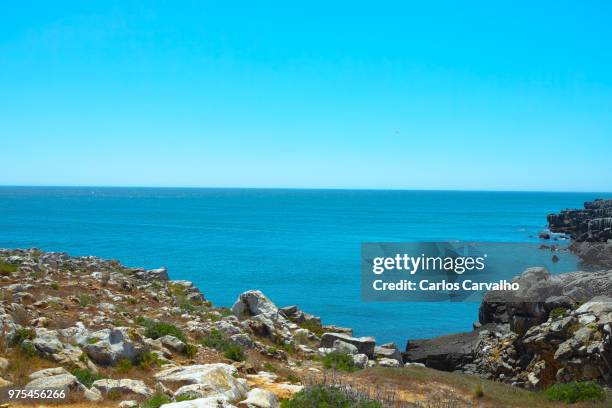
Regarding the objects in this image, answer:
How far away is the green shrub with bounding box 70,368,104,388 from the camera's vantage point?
37.8 feet

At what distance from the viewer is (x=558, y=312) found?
2489 centimetres

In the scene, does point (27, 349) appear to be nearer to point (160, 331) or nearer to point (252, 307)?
point (160, 331)

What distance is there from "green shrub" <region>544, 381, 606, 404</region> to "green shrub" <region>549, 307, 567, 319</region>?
962 centimetres

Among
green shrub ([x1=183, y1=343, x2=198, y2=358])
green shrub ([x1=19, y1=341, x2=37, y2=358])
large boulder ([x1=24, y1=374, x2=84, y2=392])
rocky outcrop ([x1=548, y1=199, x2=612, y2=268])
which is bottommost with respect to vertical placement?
rocky outcrop ([x1=548, y1=199, x2=612, y2=268])

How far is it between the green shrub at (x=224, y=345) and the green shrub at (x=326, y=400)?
204 inches

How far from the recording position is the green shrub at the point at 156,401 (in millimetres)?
9766

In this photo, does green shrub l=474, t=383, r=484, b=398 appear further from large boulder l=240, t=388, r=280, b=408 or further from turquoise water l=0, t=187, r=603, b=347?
turquoise water l=0, t=187, r=603, b=347

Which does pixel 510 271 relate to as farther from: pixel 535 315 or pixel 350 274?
pixel 350 274

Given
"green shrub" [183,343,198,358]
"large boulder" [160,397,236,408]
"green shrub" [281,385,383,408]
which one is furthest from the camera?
"green shrub" [183,343,198,358]

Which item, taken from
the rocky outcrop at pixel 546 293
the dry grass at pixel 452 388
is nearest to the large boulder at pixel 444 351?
the rocky outcrop at pixel 546 293

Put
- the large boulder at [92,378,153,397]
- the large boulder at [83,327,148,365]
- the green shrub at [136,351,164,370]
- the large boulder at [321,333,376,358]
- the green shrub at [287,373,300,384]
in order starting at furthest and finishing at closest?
the large boulder at [321,333,376,358] → the green shrub at [287,373,300,384] → the green shrub at [136,351,164,370] → the large boulder at [83,327,148,365] → the large boulder at [92,378,153,397]

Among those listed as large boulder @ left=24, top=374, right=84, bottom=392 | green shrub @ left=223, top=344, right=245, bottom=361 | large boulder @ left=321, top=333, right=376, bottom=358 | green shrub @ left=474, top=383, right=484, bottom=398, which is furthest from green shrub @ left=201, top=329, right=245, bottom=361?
green shrub @ left=474, top=383, right=484, bottom=398

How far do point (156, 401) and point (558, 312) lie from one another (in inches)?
837

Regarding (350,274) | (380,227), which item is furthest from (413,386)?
(380,227)
